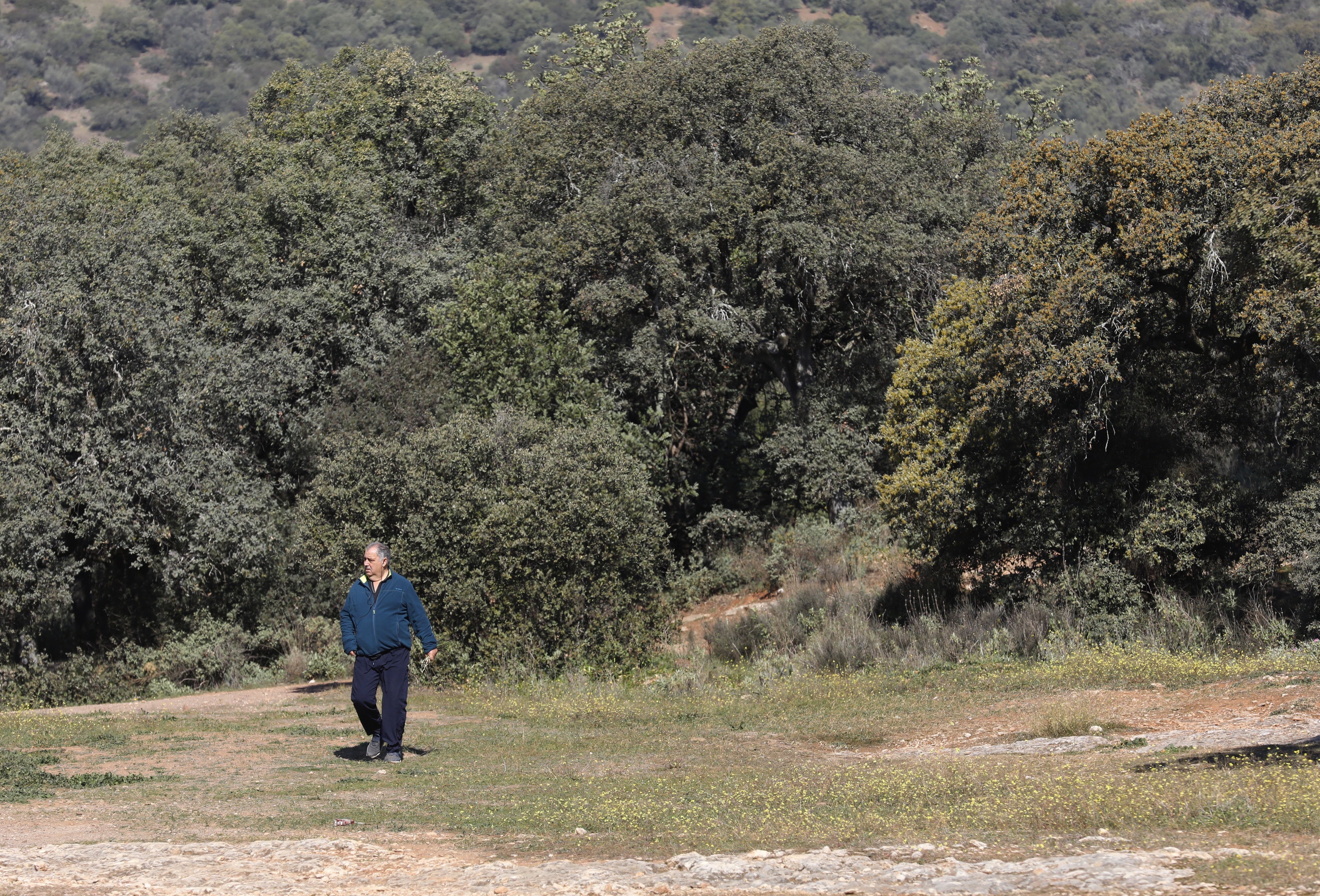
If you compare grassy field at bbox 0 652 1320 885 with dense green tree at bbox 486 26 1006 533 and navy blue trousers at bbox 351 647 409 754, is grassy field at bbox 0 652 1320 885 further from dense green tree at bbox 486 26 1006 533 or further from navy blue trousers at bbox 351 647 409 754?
dense green tree at bbox 486 26 1006 533

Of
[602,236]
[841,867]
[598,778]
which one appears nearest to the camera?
[841,867]

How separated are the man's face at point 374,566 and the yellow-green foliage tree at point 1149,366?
1034 cm

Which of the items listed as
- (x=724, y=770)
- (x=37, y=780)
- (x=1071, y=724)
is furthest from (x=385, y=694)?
(x=1071, y=724)

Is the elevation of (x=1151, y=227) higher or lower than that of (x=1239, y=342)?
higher

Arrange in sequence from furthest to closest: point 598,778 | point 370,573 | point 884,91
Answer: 1. point 884,91
2. point 370,573
3. point 598,778

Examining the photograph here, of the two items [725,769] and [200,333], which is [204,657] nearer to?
[200,333]

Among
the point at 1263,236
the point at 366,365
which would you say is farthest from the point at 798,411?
the point at 1263,236

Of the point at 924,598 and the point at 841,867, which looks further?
the point at 924,598

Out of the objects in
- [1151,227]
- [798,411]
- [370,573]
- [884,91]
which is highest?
[884,91]

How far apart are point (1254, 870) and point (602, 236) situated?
2185 cm

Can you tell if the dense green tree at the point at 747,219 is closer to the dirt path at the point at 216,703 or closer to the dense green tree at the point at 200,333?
the dense green tree at the point at 200,333

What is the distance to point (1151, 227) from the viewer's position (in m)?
17.1

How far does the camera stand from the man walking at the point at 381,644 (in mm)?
10406

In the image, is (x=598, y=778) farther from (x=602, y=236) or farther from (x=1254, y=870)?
(x=602, y=236)
